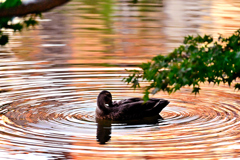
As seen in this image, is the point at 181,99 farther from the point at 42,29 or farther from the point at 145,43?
the point at 42,29

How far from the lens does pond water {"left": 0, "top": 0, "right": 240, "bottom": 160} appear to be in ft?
25.0

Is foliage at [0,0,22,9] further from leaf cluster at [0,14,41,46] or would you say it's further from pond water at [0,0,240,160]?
pond water at [0,0,240,160]

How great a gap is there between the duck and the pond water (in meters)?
0.23

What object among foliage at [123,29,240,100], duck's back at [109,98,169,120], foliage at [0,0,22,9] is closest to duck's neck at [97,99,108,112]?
duck's back at [109,98,169,120]

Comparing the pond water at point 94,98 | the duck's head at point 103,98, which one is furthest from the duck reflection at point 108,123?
the duck's head at point 103,98

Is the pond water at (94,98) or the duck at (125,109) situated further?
the duck at (125,109)

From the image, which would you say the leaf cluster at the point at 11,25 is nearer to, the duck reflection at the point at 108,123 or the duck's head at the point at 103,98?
the duck's head at the point at 103,98

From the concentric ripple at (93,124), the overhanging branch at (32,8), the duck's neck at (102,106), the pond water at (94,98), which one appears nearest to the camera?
the overhanging branch at (32,8)

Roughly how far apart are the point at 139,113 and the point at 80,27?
1061 cm

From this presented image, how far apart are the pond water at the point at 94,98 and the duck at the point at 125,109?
225 mm

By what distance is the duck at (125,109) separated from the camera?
928cm

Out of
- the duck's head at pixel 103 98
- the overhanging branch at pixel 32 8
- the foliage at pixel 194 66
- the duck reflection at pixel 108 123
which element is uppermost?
the overhanging branch at pixel 32 8

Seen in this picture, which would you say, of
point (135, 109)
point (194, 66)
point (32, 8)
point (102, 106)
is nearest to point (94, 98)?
point (102, 106)

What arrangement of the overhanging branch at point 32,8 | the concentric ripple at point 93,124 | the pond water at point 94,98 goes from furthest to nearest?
1. the pond water at point 94,98
2. the concentric ripple at point 93,124
3. the overhanging branch at point 32,8
